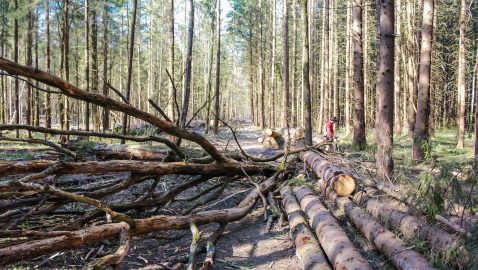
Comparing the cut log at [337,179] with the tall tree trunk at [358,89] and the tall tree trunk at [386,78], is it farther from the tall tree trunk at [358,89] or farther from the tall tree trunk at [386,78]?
the tall tree trunk at [358,89]

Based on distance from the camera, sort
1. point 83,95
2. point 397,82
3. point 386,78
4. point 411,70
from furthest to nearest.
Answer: point 397,82
point 411,70
point 386,78
point 83,95

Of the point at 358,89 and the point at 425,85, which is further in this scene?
the point at 358,89

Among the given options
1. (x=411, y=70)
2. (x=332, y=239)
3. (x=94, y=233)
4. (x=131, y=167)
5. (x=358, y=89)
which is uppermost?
(x=411, y=70)

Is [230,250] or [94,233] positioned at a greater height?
[94,233]

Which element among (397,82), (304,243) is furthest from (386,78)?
(397,82)

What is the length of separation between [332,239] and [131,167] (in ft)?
8.97

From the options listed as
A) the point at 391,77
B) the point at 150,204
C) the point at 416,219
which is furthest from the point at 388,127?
the point at 150,204

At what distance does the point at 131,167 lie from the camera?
5.21m

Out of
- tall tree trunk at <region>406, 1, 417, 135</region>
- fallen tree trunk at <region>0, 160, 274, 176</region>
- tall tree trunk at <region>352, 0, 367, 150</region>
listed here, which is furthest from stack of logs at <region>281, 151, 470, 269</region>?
tall tree trunk at <region>406, 1, 417, 135</region>

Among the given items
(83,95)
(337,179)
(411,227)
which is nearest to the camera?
(83,95)

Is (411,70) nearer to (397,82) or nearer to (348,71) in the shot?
(397,82)

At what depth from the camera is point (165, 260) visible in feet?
15.3

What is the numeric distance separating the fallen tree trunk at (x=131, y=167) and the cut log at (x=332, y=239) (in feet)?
Answer: 5.06

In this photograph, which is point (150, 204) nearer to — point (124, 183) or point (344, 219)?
point (124, 183)
